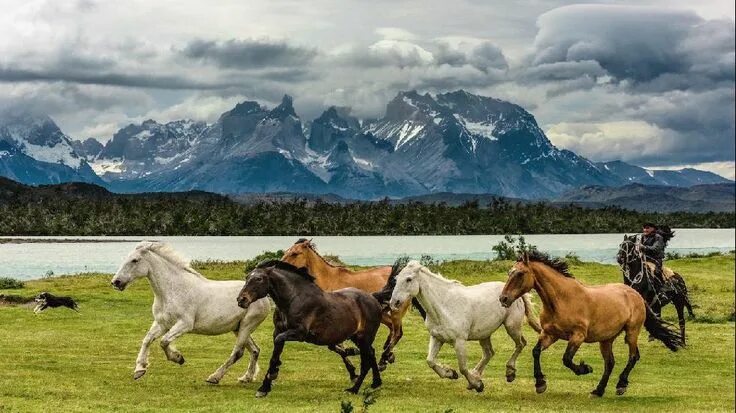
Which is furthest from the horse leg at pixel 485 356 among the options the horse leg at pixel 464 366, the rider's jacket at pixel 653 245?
the rider's jacket at pixel 653 245

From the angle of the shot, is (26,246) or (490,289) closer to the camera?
(490,289)

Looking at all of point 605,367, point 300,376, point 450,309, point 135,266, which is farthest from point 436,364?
point 135,266

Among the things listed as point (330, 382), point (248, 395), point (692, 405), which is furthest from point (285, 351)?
point (692, 405)

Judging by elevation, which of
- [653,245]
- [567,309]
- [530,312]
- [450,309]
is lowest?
[530,312]

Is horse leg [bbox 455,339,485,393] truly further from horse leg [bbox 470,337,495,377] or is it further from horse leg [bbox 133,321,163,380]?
horse leg [bbox 133,321,163,380]

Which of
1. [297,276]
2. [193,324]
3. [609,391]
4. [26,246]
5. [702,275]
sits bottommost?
[26,246]

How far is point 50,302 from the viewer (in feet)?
107

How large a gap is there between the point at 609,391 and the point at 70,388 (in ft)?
34.8

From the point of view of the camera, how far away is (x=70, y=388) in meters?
16.9

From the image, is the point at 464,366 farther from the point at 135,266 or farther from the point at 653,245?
the point at 653,245

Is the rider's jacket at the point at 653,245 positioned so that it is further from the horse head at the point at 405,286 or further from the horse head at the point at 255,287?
the horse head at the point at 255,287

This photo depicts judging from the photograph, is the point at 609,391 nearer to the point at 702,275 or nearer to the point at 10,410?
the point at 10,410

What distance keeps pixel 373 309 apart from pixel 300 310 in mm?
1705

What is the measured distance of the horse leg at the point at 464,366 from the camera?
54.5 feet
